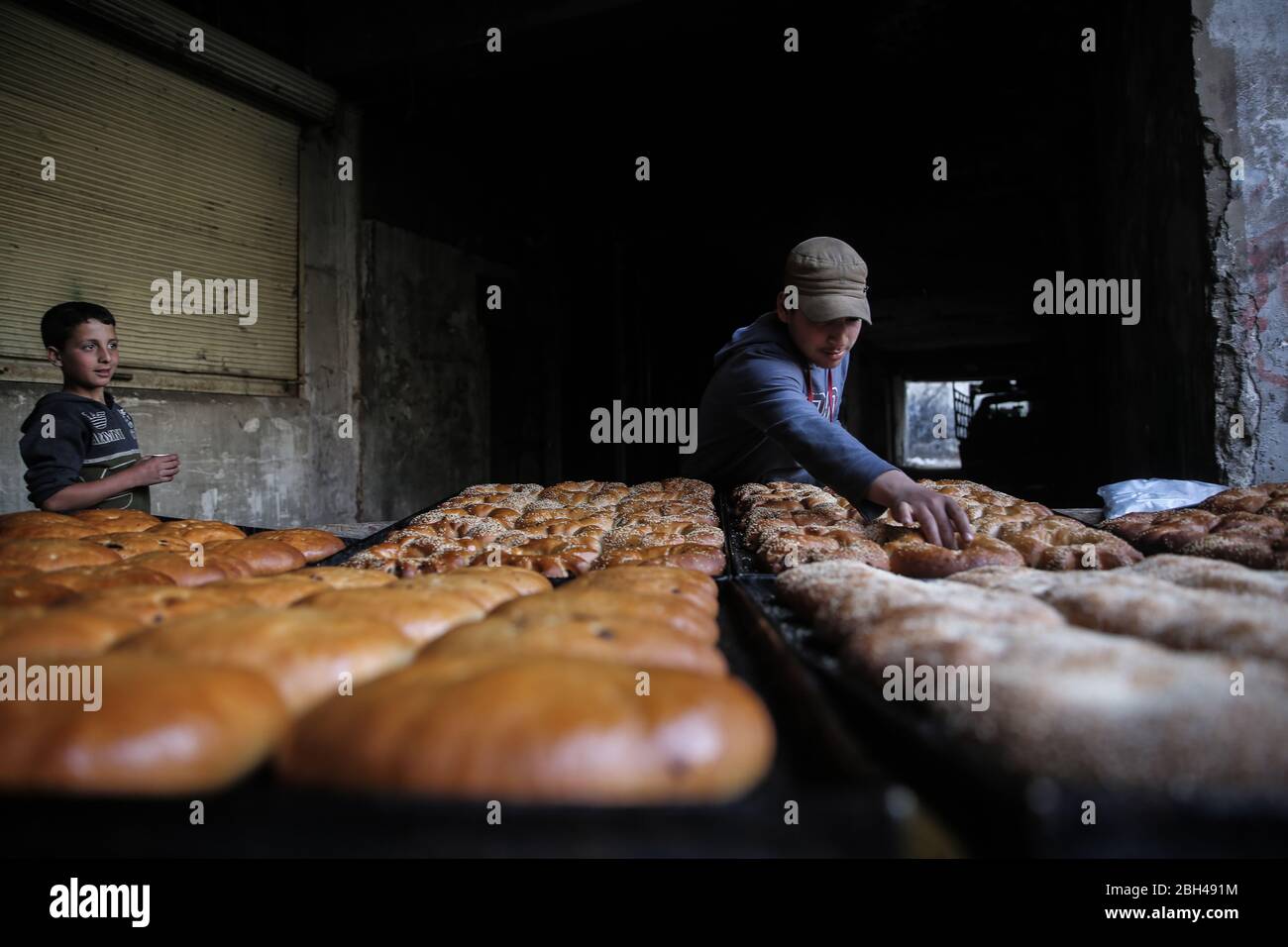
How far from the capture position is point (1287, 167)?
12.7ft

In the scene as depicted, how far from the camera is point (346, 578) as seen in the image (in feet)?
6.38

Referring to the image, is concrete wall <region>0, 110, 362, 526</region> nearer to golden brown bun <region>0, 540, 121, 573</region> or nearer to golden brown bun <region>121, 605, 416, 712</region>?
Answer: golden brown bun <region>0, 540, 121, 573</region>

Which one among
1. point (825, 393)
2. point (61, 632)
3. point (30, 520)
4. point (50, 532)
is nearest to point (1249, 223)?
point (825, 393)

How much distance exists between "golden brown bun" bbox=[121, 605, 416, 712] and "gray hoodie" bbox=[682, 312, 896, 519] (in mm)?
1875

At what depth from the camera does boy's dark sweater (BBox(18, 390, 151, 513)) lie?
335 cm

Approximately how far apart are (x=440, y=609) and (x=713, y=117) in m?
7.63

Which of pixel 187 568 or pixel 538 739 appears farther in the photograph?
pixel 187 568

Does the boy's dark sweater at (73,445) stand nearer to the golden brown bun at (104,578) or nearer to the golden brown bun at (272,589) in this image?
the golden brown bun at (104,578)

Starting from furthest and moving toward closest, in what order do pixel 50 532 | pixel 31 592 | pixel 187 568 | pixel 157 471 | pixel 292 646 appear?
pixel 157 471, pixel 50 532, pixel 187 568, pixel 31 592, pixel 292 646

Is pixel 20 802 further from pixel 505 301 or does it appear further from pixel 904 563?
pixel 505 301

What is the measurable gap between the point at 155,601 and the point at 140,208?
5.39 metres

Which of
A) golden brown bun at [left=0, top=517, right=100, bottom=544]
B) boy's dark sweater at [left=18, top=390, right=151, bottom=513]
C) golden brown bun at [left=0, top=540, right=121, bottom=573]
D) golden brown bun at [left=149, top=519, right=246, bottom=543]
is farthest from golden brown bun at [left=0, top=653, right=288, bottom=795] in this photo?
boy's dark sweater at [left=18, top=390, right=151, bottom=513]

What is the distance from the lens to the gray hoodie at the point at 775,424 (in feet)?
9.11

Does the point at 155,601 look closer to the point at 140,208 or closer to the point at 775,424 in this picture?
the point at 775,424
